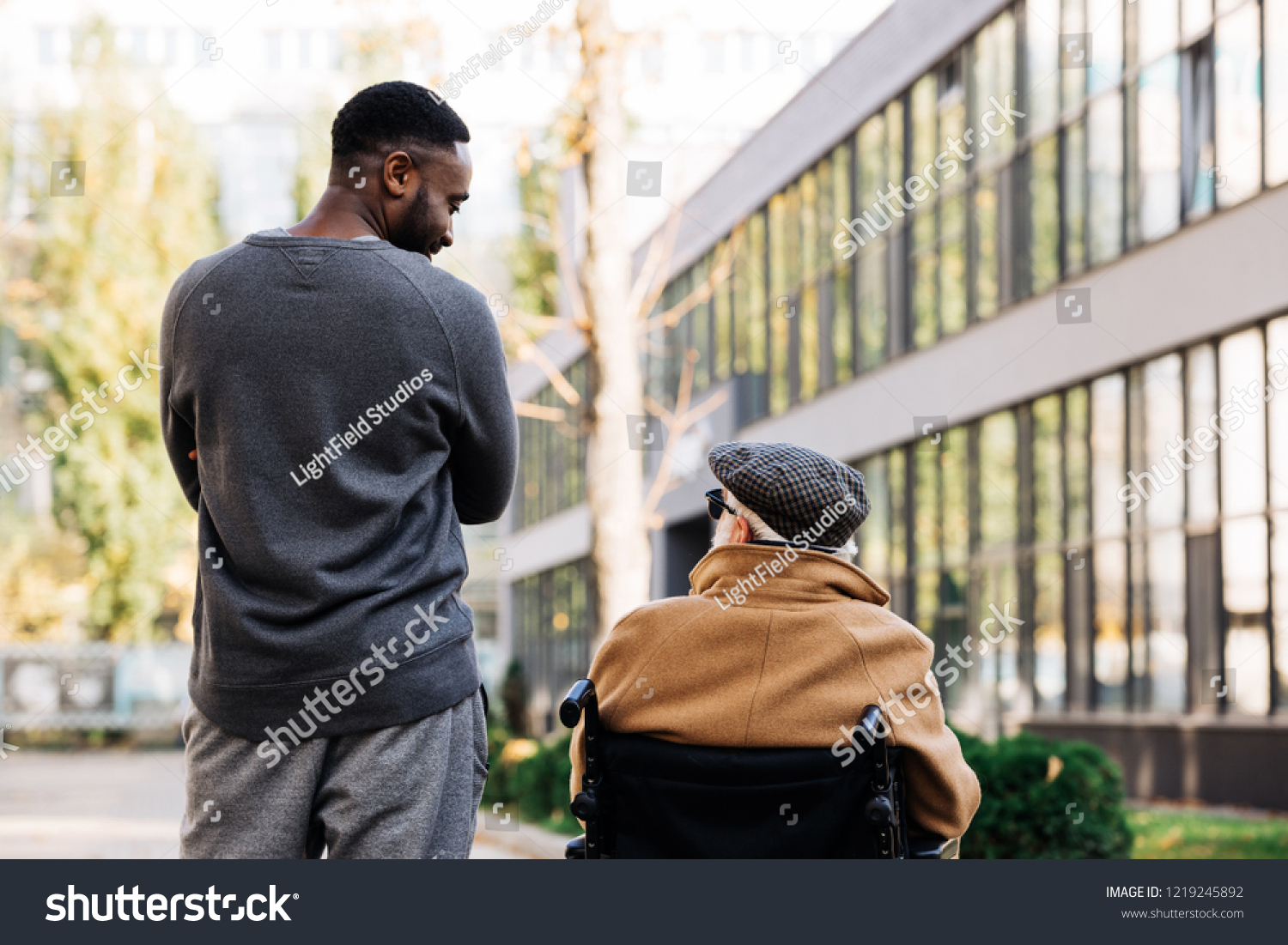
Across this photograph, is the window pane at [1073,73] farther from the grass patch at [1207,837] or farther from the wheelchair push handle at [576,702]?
the wheelchair push handle at [576,702]

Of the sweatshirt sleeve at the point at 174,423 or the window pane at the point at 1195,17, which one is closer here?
the sweatshirt sleeve at the point at 174,423

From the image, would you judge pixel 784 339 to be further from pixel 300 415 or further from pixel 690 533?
pixel 300 415

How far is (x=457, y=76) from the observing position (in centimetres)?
684

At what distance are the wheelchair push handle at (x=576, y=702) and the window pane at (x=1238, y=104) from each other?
10638 mm

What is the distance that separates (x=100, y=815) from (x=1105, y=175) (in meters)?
10.9

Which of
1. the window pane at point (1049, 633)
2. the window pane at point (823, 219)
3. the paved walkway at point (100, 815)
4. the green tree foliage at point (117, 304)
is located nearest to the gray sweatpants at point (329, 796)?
the paved walkway at point (100, 815)

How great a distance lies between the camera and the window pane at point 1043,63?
14789 millimetres

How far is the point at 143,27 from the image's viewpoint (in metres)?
35.5

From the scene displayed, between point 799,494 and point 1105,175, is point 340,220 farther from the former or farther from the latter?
point 1105,175

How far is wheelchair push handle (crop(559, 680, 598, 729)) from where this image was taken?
2.58m

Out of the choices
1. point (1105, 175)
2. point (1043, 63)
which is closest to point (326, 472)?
Result: point (1105, 175)

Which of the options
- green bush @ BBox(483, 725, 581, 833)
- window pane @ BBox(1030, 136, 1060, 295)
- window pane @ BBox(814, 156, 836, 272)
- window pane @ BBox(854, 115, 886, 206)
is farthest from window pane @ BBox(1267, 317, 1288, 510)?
window pane @ BBox(814, 156, 836, 272)

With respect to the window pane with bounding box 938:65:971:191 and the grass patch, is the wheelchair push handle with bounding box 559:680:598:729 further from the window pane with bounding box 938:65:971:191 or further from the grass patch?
the window pane with bounding box 938:65:971:191

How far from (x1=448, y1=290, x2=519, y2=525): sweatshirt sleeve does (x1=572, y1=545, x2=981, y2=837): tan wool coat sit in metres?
0.61
